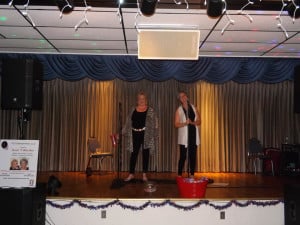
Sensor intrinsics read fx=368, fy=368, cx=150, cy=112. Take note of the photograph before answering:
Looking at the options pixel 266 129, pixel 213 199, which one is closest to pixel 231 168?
pixel 266 129

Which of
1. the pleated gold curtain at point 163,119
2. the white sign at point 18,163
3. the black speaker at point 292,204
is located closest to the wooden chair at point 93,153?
the pleated gold curtain at point 163,119

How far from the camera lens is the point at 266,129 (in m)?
7.93

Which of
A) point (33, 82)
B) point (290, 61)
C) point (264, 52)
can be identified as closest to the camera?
point (33, 82)

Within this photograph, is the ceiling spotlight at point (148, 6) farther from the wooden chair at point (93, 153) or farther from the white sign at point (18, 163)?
the wooden chair at point (93, 153)

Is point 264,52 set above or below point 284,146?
above

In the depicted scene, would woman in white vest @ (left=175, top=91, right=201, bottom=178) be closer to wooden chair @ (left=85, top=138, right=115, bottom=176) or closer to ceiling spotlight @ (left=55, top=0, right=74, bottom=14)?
wooden chair @ (left=85, top=138, right=115, bottom=176)

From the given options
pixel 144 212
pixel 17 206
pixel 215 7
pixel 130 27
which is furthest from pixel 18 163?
pixel 215 7

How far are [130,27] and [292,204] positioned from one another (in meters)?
3.12

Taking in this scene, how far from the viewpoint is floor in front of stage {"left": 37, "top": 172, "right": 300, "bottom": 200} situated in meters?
4.75

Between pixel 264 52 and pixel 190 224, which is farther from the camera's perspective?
pixel 264 52

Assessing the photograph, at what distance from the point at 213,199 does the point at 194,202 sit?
0.79ft

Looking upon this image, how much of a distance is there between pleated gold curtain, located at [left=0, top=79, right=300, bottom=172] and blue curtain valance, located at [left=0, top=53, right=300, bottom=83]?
0.47 metres

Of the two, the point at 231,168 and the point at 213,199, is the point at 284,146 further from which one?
the point at 213,199

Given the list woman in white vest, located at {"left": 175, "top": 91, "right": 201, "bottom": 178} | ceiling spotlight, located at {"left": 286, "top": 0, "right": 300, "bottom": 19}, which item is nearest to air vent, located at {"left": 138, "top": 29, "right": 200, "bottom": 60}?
woman in white vest, located at {"left": 175, "top": 91, "right": 201, "bottom": 178}
